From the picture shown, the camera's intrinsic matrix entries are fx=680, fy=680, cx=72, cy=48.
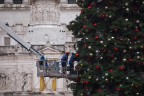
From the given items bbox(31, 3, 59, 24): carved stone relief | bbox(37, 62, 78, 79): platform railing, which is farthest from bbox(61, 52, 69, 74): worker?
bbox(31, 3, 59, 24): carved stone relief

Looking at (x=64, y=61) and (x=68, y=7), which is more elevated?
(x=64, y=61)

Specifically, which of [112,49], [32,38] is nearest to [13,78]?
[32,38]

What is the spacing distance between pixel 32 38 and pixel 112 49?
142 feet

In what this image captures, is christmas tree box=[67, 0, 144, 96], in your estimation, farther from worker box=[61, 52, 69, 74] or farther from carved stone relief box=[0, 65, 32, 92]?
carved stone relief box=[0, 65, 32, 92]

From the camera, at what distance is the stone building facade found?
69.3 metres

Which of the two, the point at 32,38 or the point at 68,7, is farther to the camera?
the point at 68,7

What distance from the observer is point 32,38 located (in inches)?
2906

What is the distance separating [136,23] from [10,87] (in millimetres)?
39820

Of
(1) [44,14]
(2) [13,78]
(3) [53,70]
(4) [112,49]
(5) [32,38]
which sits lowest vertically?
(2) [13,78]

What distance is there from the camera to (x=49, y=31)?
242 feet

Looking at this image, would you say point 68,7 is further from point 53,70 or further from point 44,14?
point 53,70

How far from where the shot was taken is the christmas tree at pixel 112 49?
1209 inches

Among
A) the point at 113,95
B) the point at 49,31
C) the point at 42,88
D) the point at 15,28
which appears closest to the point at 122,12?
the point at 113,95

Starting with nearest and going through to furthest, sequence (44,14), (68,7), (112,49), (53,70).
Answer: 1. (112,49)
2. (53,70)
3. (44,14)
4. (68,7)
